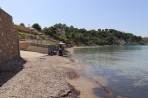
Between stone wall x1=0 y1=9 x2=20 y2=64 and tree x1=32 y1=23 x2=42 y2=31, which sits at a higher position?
tree x1=32 y1=23 x2=42 y2=31

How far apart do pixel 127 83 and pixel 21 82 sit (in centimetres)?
981

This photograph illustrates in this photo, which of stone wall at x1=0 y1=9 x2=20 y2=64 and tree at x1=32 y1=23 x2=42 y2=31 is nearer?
stone wall at x1=0 y1=9 x2=20 y2=64

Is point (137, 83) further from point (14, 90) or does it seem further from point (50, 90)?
point (14, 90)

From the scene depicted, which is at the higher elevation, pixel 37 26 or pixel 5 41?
pixel 37 26

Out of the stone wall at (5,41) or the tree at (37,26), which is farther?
the tree at (37,26)

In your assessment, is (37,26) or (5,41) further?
(37,26)

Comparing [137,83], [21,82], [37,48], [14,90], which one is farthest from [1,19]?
[37,48]

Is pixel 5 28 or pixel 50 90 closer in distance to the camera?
pixel 50 90

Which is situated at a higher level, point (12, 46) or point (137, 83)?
point (12, 46)

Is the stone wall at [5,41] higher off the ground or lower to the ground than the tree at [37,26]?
lower

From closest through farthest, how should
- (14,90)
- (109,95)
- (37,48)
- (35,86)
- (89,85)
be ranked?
(14,90)
(35,86)
(109,95)
(89,85)
(37,48)

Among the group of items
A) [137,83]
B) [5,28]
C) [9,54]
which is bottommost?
[137,83]

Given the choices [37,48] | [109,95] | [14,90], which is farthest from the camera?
[37,48]

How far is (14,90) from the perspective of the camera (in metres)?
15.2
